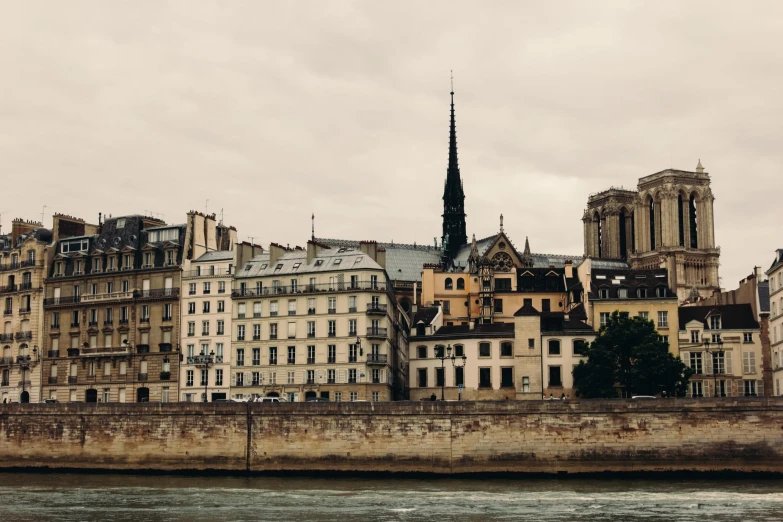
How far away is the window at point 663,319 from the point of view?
3445 inches

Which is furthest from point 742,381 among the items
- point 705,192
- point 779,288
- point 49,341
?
point 705,192

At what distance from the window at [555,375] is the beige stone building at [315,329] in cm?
1156

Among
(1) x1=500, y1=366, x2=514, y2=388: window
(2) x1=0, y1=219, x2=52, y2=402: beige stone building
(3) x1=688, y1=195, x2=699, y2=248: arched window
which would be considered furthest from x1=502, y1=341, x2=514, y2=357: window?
(3) x1=688, y1=195, x2=699, y2=248: arched window

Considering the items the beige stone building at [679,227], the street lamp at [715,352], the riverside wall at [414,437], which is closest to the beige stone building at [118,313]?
the riverside wall at [414,437]

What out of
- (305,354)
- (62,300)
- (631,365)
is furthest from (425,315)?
(62,300)

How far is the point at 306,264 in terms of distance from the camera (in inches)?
3440

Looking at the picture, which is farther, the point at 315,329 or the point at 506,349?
the point at 506,349

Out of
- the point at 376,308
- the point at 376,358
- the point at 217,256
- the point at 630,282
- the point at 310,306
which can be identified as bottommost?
the point at 376,358

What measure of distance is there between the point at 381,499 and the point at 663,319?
1569 inches

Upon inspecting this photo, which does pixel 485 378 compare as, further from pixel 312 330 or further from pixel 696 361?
pixel 696 361

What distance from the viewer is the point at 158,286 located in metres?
90.8

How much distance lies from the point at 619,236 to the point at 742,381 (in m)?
99.4

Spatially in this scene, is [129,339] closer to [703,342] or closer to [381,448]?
[381,448]

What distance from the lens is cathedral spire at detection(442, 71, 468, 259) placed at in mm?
144125
